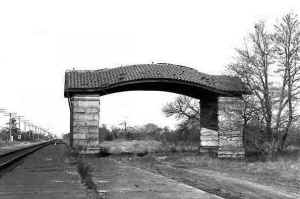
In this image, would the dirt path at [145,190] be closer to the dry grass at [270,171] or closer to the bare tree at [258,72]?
the dry grass at [270,171]

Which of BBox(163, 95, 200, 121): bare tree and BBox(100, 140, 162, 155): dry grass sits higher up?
BBox(163, 95, 200, 121): bare tree

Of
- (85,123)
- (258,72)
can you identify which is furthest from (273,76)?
(85,123)

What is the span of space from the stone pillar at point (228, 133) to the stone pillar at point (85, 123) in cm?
861

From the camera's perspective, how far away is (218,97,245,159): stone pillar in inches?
1266

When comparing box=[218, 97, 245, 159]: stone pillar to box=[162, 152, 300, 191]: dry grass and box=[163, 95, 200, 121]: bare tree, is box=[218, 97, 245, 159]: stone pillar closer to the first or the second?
box=[162, 152, 300, 191]: dry grass

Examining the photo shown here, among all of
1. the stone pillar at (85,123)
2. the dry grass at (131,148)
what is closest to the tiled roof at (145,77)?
the stone pillar at (85,123)

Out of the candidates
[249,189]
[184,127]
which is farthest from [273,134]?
[184,127]

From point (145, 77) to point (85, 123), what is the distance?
16.7 ft

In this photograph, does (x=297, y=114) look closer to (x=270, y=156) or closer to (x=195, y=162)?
(x=270, y=156)

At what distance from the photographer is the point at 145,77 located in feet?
104

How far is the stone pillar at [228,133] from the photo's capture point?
32156mm

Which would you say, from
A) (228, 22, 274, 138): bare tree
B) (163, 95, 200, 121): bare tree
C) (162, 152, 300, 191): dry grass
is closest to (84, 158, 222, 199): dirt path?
(162, 152, 300, 191): dry grass

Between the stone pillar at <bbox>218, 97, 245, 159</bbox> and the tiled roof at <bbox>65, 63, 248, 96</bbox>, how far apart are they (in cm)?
94

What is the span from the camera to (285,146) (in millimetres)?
31203
